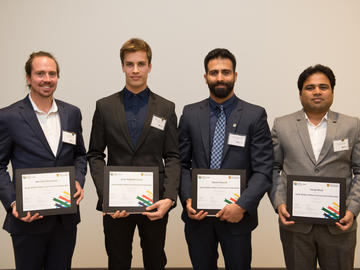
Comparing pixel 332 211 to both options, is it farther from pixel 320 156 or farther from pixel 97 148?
pixel 97 148

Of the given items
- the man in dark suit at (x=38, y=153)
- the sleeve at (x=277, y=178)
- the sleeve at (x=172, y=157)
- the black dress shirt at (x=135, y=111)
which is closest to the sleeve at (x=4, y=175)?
the man in dark suit at (x=38, y=153)

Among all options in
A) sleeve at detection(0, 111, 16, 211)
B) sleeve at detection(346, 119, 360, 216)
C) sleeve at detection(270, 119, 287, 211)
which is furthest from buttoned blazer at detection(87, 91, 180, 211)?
sleeve at detection(346, 119, 360, 216)

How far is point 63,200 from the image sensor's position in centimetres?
221

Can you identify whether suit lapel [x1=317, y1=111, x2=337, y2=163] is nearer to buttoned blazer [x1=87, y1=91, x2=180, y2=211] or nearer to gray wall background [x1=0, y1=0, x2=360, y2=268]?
buttoned blazer [x1=87, y1=91, x2=180, y2=211]

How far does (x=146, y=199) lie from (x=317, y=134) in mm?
1438

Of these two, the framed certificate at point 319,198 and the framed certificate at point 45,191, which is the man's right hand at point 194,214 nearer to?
the framed certificate at point 319,198

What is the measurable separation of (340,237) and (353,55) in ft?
7.93

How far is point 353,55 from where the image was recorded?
12.3 feet

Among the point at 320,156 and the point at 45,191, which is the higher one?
the point at 320,156

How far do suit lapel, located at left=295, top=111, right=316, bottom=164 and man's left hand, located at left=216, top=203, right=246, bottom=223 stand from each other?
681mm

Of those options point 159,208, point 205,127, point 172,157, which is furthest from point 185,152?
point 159,208

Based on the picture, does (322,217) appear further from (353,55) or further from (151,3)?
(151,3)

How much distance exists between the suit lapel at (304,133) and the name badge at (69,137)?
1.76 metres

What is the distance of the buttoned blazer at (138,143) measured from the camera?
2367 millimetres
